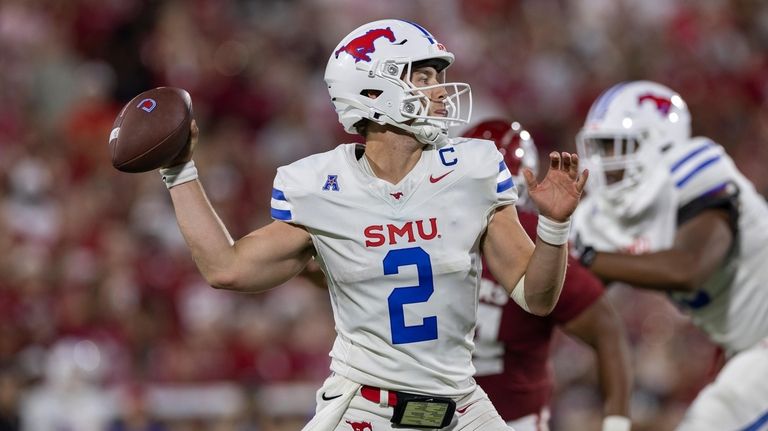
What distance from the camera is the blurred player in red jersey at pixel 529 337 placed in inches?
171

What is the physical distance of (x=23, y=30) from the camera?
372 inches

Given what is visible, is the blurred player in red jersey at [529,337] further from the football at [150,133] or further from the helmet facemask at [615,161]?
the football at [150,133]

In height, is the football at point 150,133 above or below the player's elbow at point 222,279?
above

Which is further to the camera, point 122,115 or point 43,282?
point 43,282

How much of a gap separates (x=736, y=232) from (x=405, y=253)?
86.9 inches

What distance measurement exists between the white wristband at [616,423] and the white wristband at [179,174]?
6.43 feet

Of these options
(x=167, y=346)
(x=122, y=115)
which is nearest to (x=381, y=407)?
(x=122, y=115)

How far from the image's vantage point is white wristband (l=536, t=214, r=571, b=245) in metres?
3.21

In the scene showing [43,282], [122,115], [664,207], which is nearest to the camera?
[122,115]

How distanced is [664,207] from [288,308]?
3.84m

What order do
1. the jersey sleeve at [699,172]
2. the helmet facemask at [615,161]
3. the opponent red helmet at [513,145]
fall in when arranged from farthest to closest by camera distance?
1. the helmet facemask at [615,161]
2. the jersey sleeve at [699,172]
3. the opponent red helmet at [513,145]

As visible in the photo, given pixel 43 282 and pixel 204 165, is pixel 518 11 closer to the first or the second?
pixel 204 165

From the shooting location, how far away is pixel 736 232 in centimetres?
505

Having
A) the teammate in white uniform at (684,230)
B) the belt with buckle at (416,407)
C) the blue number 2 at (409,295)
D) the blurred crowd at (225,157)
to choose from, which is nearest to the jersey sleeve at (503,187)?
the blue number 2 at (409,295)
